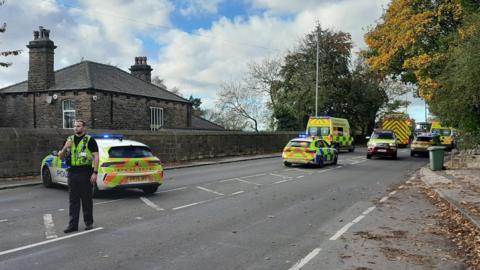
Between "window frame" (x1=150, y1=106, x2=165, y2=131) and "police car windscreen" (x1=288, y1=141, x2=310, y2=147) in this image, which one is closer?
"police car windscreen" (x1=288, y1=141, x2=310, y2=147)

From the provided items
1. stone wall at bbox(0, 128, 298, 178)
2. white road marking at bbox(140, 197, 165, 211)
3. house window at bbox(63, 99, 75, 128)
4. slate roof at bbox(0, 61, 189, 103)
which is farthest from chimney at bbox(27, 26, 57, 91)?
white road marking at bbox(140, 197, 165, 211)

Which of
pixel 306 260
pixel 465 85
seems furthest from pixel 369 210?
pixel 306 260

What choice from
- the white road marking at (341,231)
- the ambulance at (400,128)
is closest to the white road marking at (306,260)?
the white road marking at (341,231)

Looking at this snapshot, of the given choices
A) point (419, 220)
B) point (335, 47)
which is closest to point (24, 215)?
point (419, 220)

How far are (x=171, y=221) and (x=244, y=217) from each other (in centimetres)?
148

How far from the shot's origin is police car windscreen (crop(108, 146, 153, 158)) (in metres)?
11.7

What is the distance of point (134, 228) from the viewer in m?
8.18

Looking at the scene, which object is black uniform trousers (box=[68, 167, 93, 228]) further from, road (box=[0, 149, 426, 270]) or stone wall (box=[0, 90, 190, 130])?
stone wall (box=[0, 90, 190, 130])

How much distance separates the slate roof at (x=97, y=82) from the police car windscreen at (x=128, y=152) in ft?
61.8

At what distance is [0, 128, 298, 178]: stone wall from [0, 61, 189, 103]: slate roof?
7535mm

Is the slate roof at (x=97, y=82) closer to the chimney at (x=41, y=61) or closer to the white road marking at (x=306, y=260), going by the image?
the chimney at (x=41, y=61)

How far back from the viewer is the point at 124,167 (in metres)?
11.5

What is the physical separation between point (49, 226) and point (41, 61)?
83.9 feet

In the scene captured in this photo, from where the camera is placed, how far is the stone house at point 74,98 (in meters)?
30.2
